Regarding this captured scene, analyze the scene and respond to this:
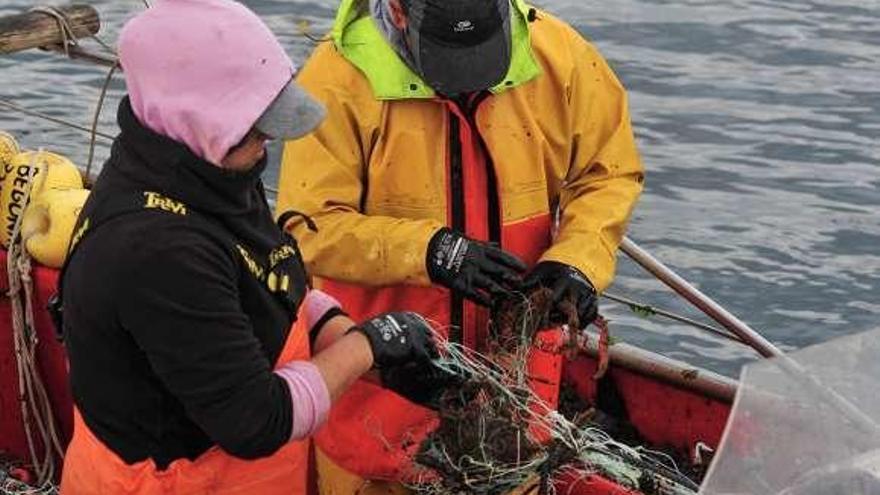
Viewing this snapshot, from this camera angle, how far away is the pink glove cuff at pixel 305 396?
3115 millimetres

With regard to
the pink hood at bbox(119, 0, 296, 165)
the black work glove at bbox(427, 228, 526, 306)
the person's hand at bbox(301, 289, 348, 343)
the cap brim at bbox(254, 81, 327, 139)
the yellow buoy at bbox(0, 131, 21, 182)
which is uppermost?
the pink hood at bbox(119, 0, 296, 165)

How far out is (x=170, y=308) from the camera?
2891mm

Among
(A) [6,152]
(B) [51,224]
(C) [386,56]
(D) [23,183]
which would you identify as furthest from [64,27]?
(C) [386,56]

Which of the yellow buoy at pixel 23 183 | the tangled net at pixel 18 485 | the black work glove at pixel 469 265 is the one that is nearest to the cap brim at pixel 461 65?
the black work glove at pixel 469 265

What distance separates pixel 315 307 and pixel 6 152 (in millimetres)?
1947

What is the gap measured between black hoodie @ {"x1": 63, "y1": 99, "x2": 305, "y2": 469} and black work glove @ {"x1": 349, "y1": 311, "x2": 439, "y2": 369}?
0.27m

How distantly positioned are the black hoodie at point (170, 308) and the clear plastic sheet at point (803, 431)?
90 cm

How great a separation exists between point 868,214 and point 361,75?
7083 mm

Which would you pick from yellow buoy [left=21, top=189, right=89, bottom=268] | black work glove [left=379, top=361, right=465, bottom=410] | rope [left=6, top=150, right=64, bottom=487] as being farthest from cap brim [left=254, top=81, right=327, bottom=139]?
rope [left=6, top=150, right=64, bottom=487]

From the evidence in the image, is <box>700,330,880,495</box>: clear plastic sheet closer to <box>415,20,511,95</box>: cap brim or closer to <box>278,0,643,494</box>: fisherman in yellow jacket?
<box>278,0,643,494</box>: fisherman in yellow jacket

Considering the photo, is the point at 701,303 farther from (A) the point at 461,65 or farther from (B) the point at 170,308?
(B) the point at 170,308

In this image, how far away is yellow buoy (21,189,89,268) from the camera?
486 cm

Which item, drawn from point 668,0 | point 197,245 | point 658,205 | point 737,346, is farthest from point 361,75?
point 668,0

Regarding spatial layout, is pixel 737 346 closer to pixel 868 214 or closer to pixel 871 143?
pixel 868 214
